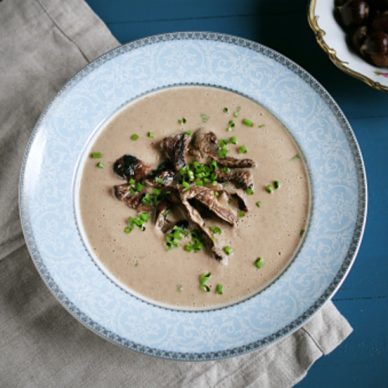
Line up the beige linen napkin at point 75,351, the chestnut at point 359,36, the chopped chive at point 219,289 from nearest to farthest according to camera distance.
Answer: the chopped chive at point 219,289 → the beige linen napkin at point 75,351 → the chestnut at point 359,36

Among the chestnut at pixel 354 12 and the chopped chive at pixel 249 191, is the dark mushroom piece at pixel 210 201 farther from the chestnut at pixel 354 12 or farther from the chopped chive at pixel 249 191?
the chestnut at pixel 354 12

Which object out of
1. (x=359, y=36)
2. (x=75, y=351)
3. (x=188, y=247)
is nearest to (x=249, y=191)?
(x=188, y=247)

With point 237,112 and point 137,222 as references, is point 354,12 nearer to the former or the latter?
point 237,112

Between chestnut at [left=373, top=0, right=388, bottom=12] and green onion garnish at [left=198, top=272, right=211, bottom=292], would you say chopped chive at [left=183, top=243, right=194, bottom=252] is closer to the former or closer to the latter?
green onion garnish at [left=198, top=272, right=211, bottom=292]

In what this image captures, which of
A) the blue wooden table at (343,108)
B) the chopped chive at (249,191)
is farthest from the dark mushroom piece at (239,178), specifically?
the blue wooden table at (343,108)

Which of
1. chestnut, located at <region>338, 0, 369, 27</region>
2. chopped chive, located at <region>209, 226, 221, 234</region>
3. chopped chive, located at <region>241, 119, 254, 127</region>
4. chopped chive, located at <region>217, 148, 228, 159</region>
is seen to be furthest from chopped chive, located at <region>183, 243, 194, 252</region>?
chestnut, located at <region>338, 0, 369, 27</region>

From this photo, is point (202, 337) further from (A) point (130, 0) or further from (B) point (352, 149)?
(A) point (130, 0)

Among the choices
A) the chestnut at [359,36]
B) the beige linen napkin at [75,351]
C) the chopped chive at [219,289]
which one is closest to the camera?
the chopped chive at [219,289]
